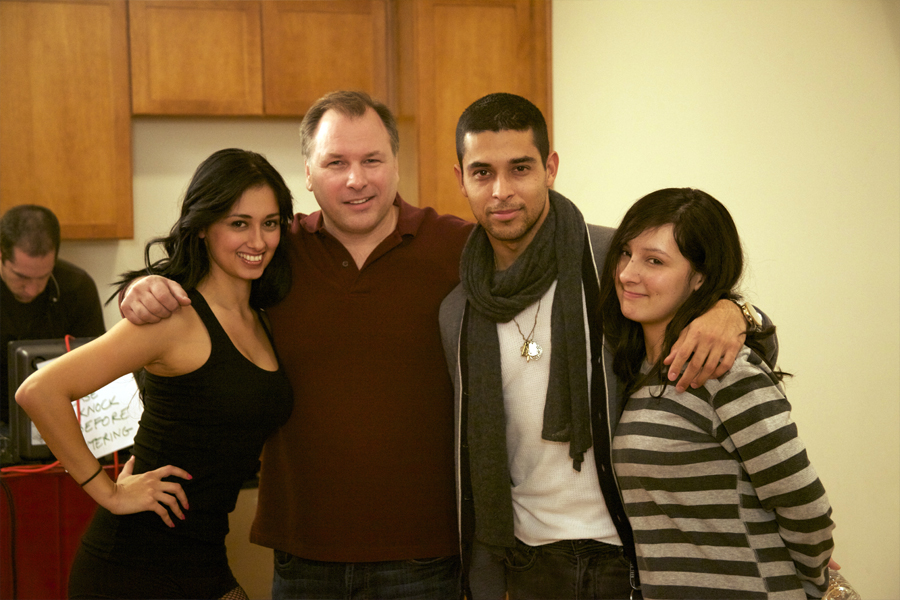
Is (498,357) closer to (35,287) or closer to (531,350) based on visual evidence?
(531,350)

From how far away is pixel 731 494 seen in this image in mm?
1206

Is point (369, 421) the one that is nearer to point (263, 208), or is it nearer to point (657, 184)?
point (263, 208)

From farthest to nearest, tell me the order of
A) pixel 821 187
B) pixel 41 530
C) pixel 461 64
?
pixel 461 64, pixel 821 187, pixel 41 530

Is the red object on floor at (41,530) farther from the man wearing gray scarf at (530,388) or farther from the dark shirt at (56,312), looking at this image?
the dark shirt at (56,312)

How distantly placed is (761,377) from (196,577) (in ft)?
3.62

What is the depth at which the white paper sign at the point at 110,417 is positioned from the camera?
5.86ft

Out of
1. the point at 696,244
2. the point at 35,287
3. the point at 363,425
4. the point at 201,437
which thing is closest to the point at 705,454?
the point at 696,244

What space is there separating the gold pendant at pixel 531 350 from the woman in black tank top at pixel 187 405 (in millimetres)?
506

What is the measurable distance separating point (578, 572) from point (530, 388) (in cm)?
36

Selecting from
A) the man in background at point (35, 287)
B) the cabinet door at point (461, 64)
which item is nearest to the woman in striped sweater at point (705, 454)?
the cabinet door at point (461, 64)

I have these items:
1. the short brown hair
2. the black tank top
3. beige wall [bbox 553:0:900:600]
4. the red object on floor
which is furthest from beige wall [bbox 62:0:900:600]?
the red object on floor

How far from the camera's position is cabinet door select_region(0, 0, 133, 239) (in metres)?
3.22

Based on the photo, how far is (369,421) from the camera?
1.56 m

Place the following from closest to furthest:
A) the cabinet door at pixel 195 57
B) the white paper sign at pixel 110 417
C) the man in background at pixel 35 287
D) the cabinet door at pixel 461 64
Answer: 1. the white paper sign at pixel 110 417
2. the man in background at pixel 35 287
3. the cabinet door at pixel 461 64
4. the cabinet door at pixel 195 57
